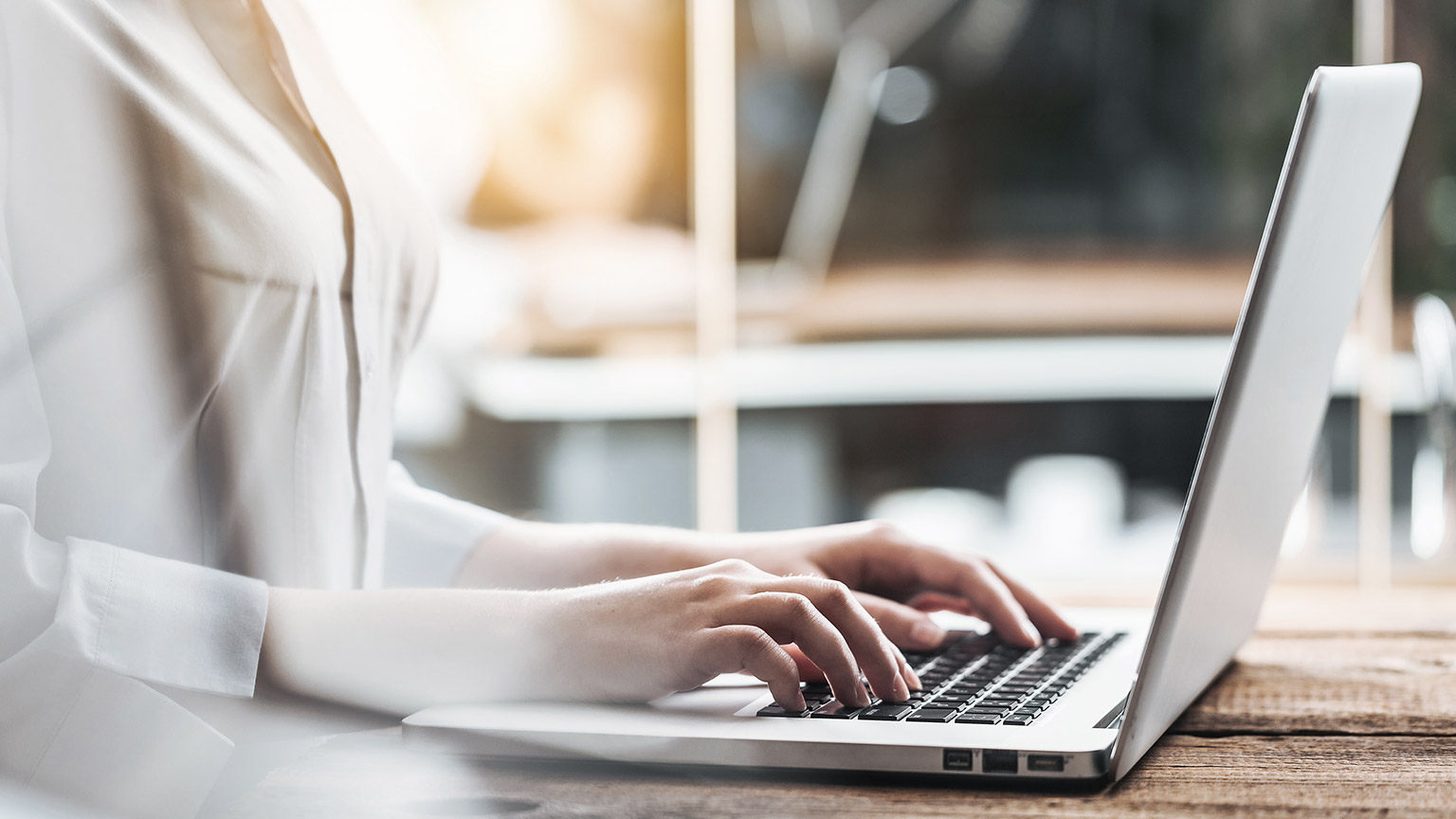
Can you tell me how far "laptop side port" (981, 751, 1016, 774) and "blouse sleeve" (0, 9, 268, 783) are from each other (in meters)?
0.28

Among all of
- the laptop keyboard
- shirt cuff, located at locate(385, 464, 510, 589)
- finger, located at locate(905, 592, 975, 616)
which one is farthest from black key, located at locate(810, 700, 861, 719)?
shirt cuff, located at locate(385, 464, 510, 589)

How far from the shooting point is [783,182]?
2432mm

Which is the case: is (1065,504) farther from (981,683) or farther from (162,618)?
(162,618)

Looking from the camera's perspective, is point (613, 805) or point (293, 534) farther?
point (293, 534)

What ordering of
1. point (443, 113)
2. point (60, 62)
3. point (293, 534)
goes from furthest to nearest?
point (443, 113)
point (293, 534)
point (60, 62)

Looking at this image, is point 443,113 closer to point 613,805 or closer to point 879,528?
point 879,528

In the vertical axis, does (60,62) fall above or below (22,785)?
above

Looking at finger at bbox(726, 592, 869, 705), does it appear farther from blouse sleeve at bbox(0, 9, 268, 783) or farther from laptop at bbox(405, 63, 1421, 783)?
blouse sleeve at bbox(0, 9, 268, 783)

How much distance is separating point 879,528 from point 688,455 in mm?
1801

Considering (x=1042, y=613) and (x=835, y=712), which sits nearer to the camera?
(x=835, y=712)

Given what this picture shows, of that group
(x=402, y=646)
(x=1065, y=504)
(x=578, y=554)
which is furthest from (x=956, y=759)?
(x=1065, y=504)

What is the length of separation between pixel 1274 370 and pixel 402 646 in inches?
13.5

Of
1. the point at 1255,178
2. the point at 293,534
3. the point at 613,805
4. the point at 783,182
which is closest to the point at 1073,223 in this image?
the point at 1255,178

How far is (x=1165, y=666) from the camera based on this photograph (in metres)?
0.40
